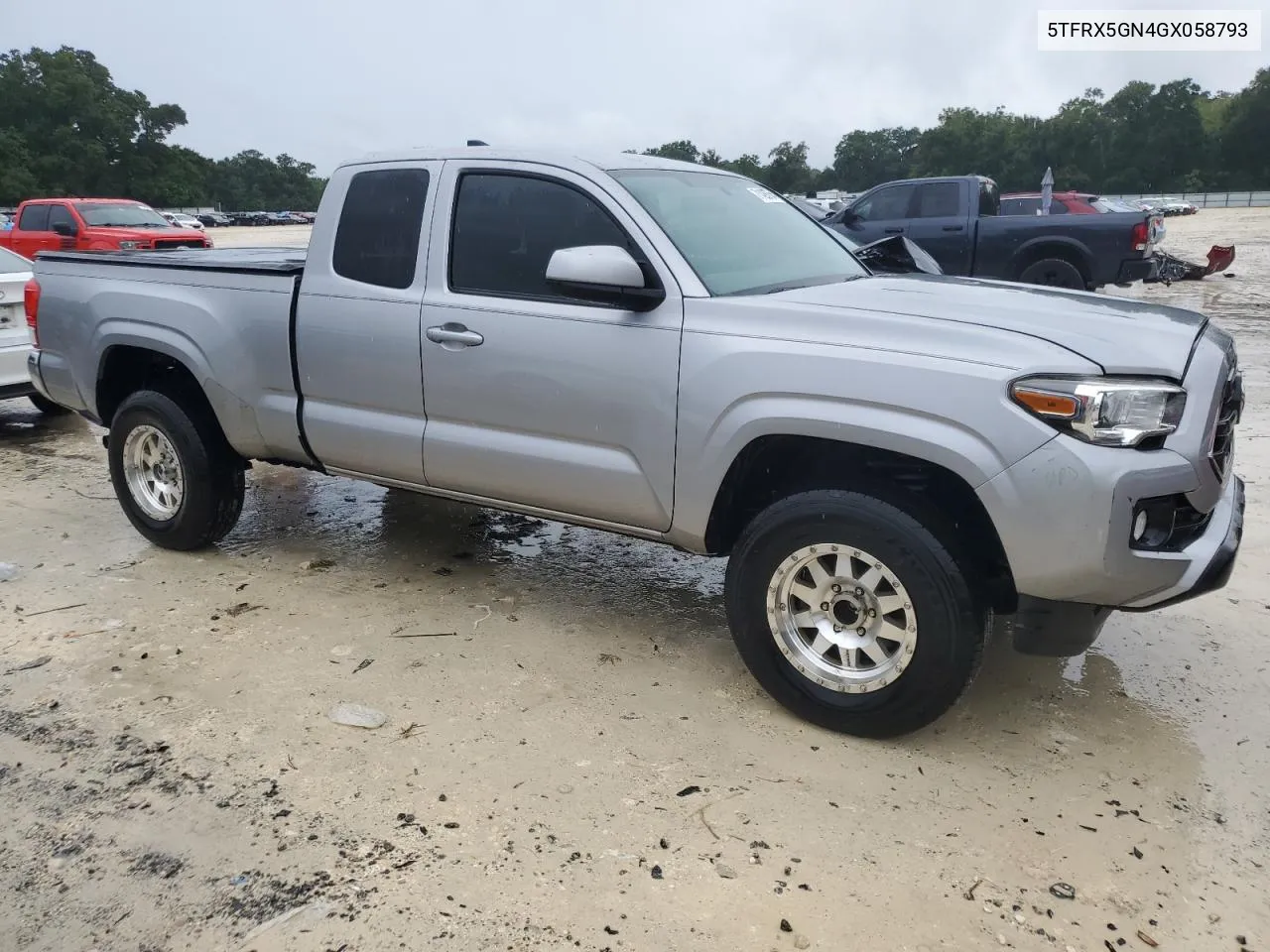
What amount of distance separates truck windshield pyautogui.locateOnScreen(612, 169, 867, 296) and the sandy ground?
4.86 feet

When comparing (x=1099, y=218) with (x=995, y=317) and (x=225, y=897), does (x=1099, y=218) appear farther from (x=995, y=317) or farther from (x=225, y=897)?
(x=225, y=897)

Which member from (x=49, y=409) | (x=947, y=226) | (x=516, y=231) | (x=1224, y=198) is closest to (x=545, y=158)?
(x=516, y=231)

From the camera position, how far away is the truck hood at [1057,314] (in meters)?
2.91

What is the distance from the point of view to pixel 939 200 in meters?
13.1

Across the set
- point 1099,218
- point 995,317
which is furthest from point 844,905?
point 1099,218

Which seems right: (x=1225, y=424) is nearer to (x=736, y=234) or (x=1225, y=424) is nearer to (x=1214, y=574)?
(x=1214, y=574)

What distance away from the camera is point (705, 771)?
3.10 m

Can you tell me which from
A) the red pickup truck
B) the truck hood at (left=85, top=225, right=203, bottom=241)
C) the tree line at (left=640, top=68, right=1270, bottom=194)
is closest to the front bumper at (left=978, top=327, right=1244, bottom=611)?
the red pickup truck

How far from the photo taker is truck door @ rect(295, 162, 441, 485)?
4.09 metres

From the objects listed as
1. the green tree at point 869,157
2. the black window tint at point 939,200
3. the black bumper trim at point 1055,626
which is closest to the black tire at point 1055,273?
the black window tint at point 939,200

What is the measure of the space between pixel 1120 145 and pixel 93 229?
9264cm

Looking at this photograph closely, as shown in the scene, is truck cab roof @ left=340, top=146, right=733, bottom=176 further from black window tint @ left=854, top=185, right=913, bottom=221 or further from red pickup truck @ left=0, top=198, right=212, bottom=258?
red pickup truck @ left=0, top=198, right=212, bottom=258

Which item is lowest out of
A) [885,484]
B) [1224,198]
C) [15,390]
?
[15,390]

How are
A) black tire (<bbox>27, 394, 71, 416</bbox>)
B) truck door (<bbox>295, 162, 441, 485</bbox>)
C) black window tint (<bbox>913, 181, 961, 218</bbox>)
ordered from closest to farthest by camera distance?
truck door (<bbox>295, 162, 441, 485</bbox>) → black tire (<bbox>27, 394, 71, 416</bbox>) → black window tint (<bbox>913, 181, 961, 218</bbox>)
